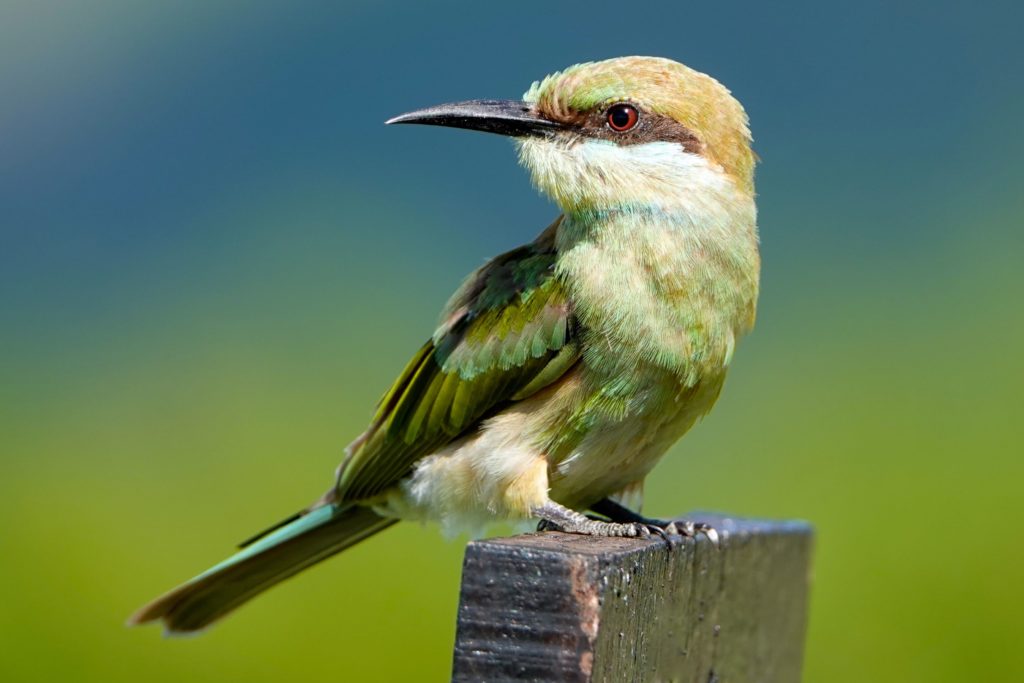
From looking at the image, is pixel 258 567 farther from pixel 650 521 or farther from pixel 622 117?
pixel 622 117

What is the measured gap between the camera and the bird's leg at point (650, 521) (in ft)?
7.86

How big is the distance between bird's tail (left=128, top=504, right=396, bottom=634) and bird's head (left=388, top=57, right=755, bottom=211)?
0.97 m

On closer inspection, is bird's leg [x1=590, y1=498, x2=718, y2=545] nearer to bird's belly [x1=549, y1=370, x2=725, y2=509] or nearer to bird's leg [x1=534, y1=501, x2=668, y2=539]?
bird's leg [x1=534, y1=501, x2=668, y2=539]

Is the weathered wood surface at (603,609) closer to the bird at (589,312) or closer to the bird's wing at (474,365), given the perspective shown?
the bird at (589,312)

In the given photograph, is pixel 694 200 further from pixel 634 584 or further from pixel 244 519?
pixel 244 519

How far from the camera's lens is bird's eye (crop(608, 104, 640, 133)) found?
9.33 ft

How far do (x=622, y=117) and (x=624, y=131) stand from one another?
3 cm

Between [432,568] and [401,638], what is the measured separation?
276mm

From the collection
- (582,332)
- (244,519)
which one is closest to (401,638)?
(244,519)

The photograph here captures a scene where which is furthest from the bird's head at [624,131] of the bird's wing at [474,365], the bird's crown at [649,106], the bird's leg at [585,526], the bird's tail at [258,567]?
the bird's tail at [258,567]

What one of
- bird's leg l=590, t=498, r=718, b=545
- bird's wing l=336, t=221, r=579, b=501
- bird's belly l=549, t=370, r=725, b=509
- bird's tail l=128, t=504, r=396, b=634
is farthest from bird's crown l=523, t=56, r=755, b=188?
bird's tail l=128, t=504, r=396, b=634

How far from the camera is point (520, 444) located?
278 cm

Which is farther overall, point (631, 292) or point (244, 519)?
point (244, 519)

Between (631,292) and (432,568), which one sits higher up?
(631,292)
